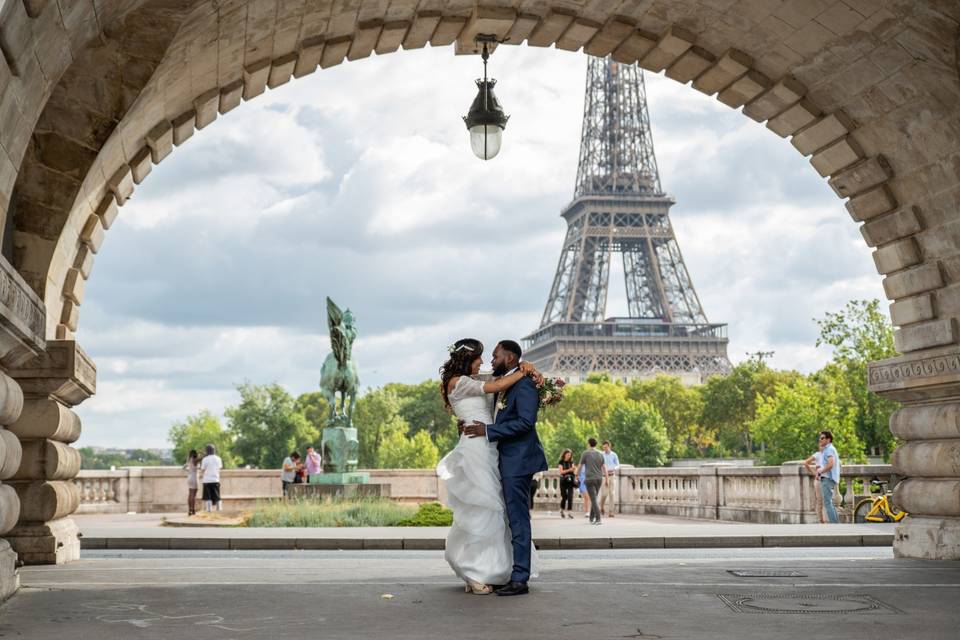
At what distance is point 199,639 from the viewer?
6.29m

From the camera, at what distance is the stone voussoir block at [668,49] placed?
1206cm

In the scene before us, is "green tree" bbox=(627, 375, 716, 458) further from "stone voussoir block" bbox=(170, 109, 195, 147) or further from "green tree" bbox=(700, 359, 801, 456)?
"stone voussoir block" bbox=(170, 109, 195, 147)

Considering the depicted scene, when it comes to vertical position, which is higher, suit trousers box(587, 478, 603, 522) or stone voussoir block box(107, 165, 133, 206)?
stone voussoir block box(107, 165, 133, 206)

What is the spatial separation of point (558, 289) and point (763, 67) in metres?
97.3

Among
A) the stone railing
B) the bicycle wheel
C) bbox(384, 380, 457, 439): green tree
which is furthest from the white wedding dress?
bbox(384, 380, 457, 439): green tree

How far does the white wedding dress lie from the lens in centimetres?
853

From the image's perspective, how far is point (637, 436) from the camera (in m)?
84.9

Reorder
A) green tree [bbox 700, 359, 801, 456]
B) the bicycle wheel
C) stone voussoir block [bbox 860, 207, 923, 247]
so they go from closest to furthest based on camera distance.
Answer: stone voussoir block [bbox 860, 207, 923, 247]
the bicycle wheel
green tree [bbox 700, 359, 801, 456]

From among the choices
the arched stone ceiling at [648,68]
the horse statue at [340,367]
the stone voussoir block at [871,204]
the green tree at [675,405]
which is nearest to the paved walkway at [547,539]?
the arched stone ceiling at [648,68]

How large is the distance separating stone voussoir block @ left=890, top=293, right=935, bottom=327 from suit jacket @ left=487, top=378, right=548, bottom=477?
539 cm

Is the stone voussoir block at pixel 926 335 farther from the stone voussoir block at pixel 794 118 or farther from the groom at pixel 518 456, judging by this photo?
the groom at pixel 518 456

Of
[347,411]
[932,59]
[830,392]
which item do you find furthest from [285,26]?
[830,392]

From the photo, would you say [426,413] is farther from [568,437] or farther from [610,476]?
[610,476]

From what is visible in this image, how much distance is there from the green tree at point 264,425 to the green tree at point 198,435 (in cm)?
1019
